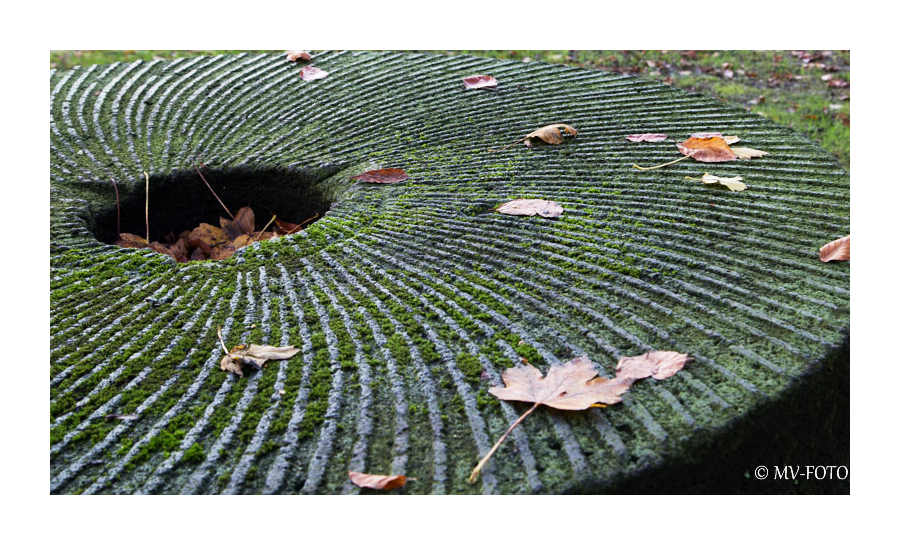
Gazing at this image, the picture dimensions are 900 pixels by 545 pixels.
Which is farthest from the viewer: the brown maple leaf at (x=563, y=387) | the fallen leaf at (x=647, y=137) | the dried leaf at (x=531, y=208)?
the fallen leaf at (x=647, y=137)

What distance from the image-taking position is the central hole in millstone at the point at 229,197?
239 centimetres

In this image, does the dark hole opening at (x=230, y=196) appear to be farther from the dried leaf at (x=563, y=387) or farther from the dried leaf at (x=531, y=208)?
the dried leaf at (x=563, y=387)

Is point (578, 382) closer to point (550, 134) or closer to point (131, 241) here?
point (550, 134)

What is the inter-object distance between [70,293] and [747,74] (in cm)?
451

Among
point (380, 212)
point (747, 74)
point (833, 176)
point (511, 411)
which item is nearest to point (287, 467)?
point (511, 411)

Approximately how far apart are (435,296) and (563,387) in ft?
1.45

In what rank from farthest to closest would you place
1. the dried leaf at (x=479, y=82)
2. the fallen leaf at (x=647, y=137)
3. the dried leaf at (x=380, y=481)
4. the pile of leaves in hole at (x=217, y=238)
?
the dried leaf at (x=479, y=82) < the fallen leaf at (x=647, y=137) < the pile of leaves in hole at (x=217, y=238) < the dried leaf at (x=380, y=481)

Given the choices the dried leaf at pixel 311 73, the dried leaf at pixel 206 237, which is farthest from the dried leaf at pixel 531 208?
the dried leaf at pixel 311 73

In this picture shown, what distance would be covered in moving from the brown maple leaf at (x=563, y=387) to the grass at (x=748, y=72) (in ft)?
10.7

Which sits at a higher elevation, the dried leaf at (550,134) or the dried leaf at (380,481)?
Answer: the dried leaf at (550,134)

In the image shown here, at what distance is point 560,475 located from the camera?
1.22 metres

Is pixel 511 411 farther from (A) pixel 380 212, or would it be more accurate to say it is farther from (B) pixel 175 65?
(B) pixel 175 65

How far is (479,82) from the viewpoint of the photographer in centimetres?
299

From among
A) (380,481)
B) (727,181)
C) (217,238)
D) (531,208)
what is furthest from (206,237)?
(727,181)
